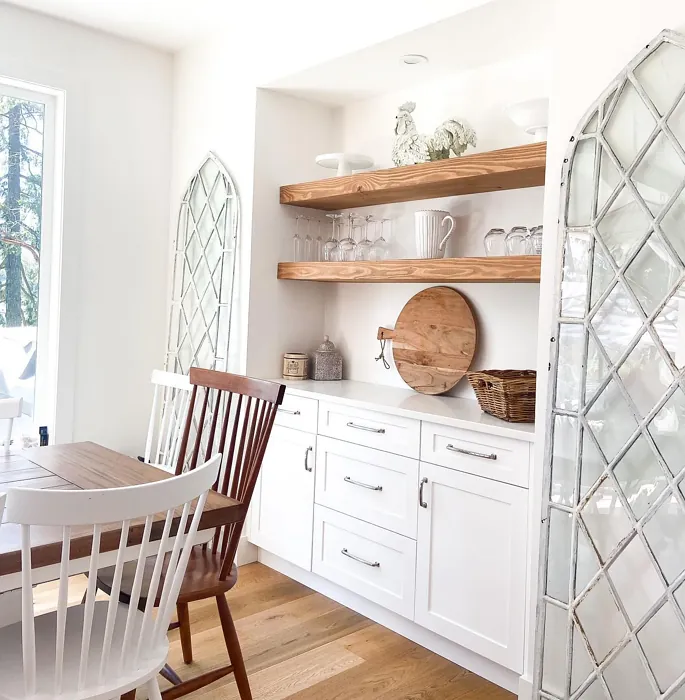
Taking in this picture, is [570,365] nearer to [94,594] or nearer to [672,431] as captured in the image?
[672,431]

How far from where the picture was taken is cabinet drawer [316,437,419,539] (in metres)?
2.57

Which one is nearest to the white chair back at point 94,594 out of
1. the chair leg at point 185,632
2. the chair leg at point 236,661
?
the chair leg at point 236,661

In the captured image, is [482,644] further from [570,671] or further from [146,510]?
[146,510]

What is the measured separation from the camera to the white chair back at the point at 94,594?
1.26 metres

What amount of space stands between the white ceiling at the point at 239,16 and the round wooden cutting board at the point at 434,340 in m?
1.09

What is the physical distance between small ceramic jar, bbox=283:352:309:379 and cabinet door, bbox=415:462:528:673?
1012mm

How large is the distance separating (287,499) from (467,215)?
4.82 feet

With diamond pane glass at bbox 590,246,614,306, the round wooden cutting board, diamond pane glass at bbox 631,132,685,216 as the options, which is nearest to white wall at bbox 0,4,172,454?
the round wooden cutting board

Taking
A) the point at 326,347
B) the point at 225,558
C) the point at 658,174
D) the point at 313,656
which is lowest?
the point at 313,656

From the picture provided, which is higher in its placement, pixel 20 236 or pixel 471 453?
pixel 20 236

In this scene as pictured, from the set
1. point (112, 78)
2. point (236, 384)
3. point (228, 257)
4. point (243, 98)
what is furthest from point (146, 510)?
point (112, 78)

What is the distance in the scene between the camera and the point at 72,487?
1.80 m

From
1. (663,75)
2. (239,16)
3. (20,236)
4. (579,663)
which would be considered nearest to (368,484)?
(579,663)

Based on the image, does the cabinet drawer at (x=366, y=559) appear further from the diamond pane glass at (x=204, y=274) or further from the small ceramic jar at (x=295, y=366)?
the diamond pane glass at (x=204, y=274)
